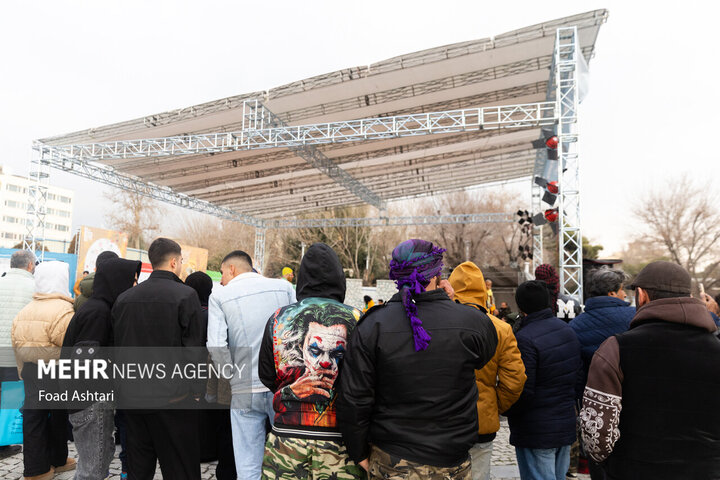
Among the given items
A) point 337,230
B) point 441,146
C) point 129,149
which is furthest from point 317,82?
point 337,230

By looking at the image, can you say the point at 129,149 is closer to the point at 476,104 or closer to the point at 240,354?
the point at 476,104

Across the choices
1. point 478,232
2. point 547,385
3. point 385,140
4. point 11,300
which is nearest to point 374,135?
point 385,140

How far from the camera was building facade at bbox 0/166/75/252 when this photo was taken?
67.8 m

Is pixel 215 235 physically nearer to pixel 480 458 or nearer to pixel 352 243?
pixel 352 243

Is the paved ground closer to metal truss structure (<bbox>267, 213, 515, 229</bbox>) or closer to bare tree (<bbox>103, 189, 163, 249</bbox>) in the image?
metal truss structure (<bbox>267, 213, 515, 229</bbox>)

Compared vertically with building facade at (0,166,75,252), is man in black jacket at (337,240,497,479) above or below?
below

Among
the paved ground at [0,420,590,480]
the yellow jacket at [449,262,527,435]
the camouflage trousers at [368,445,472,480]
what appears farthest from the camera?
the paved ground at [0,420,590,480]

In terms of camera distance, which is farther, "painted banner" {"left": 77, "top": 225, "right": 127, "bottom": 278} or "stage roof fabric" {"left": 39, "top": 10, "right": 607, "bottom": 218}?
"painted banner" {"left": 77, "top": 225, "right": 127, "bottom": 278}

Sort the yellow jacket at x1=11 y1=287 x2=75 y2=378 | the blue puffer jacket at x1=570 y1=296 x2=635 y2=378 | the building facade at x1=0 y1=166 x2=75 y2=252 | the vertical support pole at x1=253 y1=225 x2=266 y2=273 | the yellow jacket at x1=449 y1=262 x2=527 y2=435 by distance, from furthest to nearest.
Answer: the building facade at x1=0 y1=166 x2=75 y2=252
the vertical support pole at x1=253 y1=225 x2=266 y2=273
the yellow jacket at x1=11 y1=287 x2=75 y2=378
the blue puffer jacket at x1=570 y1=296 x2=635 y2=378
the yellow jacket at x1=449 y1=262 x2=527 y2=435

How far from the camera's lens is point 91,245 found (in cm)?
1000

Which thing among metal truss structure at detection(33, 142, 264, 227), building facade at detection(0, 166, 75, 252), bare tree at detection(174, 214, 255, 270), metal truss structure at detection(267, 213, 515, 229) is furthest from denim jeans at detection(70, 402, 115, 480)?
building facade at detection(0, 166, 75, 252)

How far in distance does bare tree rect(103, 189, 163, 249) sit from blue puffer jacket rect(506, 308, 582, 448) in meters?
25.8

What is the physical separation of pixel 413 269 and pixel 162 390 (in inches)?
75.0

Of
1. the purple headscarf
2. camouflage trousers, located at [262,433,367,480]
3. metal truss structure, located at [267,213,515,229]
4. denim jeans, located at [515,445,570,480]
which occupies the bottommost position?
denim jeans, located at [515,445,570,480]
